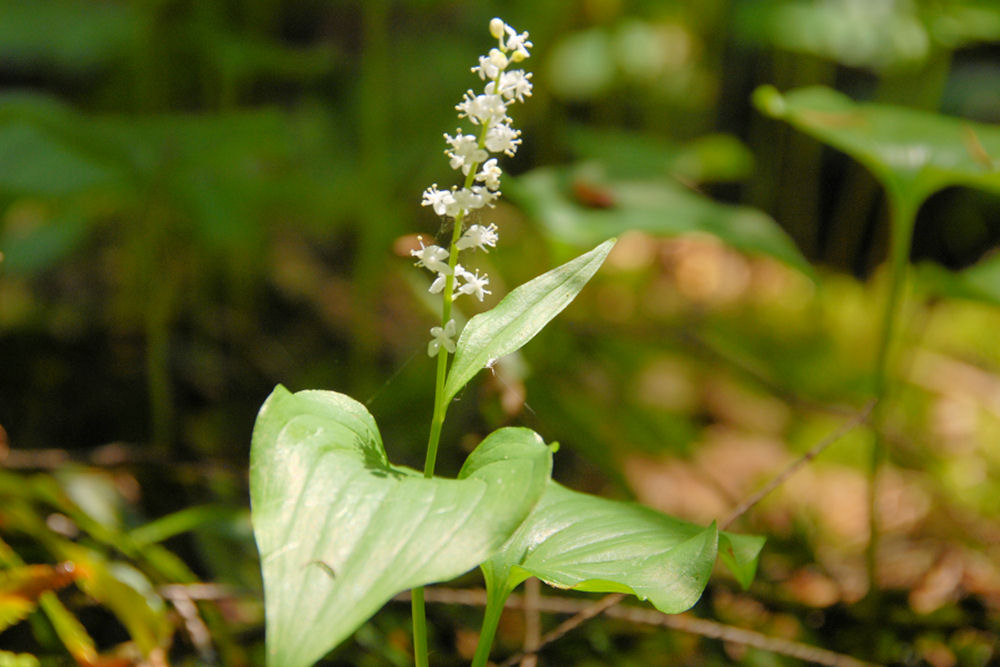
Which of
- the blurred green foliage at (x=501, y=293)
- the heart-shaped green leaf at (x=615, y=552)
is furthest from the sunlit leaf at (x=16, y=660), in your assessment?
the heart-shaped green leaf at (x=615, y=552)

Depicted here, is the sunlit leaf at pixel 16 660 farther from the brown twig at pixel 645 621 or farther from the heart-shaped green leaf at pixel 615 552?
the heart-shaped green leaf at pixel 615 552

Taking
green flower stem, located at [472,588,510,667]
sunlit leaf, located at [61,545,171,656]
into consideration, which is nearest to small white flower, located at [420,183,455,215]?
green flower stem, located at [472,588,510,667]

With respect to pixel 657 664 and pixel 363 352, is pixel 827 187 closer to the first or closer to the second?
pixel 363 352

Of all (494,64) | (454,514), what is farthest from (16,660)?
(494,64)

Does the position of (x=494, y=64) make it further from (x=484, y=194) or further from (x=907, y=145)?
(x=907, y=145)

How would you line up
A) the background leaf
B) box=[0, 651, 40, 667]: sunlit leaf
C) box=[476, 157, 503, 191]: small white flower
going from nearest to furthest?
box=[476, 157, 503, 191]: small white flower < box=[0, 651, 40, 667]: sunlit leaf < the background leaf

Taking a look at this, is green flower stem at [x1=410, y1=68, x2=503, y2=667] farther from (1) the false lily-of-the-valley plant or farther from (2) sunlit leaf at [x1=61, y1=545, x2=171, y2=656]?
(2) sunlit leaf at [x1=61, y1=545, x2=171, y2=656]

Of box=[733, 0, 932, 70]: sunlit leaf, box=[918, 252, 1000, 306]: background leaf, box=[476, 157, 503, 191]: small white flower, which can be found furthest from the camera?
box=[733, 0, 932, 70]: sunlit leaf
